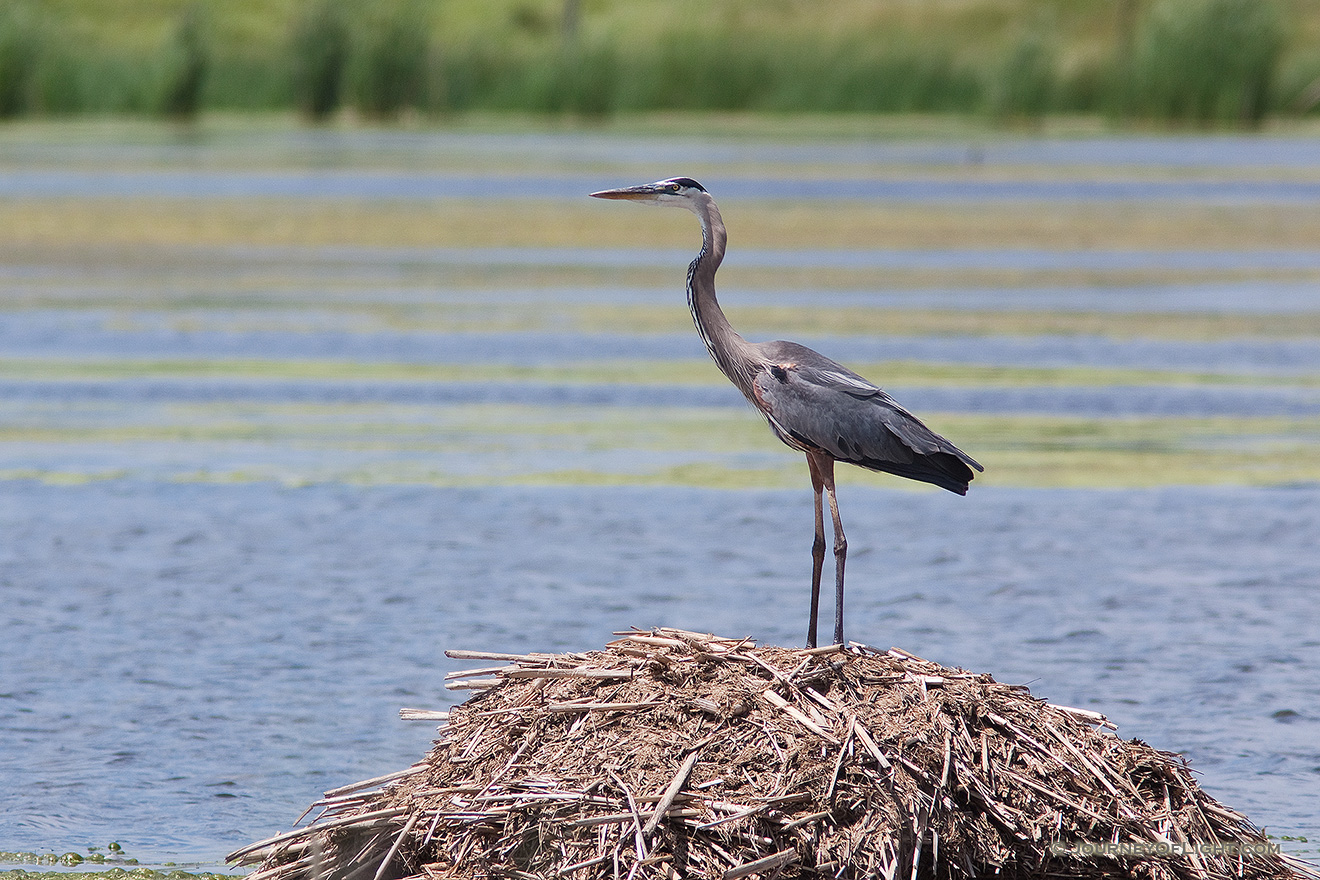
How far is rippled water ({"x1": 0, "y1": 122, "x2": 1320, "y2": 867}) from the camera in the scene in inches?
342

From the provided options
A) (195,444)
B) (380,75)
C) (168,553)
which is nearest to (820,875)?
(168,553)

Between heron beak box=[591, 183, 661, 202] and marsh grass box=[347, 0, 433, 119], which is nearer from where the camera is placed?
heron beak box=[591, 183, 661, 202]

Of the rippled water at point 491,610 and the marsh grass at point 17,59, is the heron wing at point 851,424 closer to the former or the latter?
the rippled water at point 491,610

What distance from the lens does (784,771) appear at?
5863 millimetres

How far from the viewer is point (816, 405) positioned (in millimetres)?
7098

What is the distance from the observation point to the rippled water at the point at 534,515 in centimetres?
870

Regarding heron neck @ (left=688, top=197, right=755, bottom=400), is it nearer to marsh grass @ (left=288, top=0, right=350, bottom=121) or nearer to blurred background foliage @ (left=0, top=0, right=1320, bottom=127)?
blurred background foliage @ (left=0, top=0, right=1320, bottom=127)

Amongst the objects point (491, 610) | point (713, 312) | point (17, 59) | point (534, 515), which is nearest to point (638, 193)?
point (713, 312)

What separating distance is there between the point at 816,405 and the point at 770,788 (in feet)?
5.51

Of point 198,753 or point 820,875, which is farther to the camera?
point 198,753

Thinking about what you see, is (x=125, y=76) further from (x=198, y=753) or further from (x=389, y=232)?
(x=198, y=753)

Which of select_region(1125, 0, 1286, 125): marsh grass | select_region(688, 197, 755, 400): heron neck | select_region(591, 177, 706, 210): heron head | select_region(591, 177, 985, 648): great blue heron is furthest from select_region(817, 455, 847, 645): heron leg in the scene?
select_region(1125, 0, 1286, 125): marsh grass

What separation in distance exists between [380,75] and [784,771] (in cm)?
5876

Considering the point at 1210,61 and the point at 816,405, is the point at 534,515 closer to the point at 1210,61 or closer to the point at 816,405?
the point at 816,405
